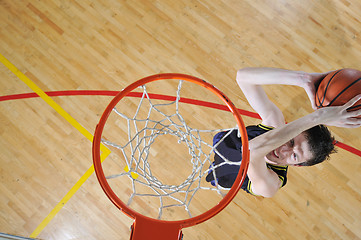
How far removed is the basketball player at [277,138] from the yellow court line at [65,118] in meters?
1.23

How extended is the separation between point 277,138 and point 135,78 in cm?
172

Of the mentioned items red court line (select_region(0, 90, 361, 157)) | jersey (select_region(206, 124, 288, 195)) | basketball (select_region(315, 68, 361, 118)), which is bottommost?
red court line (select_region(0, 90, 361, 157))

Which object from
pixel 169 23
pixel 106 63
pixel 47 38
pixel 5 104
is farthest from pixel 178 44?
pixel 5 104

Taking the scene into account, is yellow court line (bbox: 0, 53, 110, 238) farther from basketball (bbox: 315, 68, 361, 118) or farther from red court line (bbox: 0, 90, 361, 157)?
basketball (bbox: 315, 68, 361, 118)

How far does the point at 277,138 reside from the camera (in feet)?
5.03

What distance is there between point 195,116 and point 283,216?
3.75 ft

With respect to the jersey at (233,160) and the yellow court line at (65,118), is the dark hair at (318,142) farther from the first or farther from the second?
the yellow court line at (65,118)

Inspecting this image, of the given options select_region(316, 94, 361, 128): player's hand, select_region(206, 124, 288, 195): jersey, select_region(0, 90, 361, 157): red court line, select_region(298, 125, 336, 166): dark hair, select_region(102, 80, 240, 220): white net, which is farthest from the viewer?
select_region(0, 90, 361, 157): red court line

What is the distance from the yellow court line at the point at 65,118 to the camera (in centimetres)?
→ 258

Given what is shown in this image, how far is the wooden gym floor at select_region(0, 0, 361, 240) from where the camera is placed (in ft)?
8.55

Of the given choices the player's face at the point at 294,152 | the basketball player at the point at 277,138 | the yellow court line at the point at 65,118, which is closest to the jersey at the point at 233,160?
the basketball player at the point at 277,138

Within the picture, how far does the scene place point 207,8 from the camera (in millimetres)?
3133

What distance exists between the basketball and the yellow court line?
1815mm

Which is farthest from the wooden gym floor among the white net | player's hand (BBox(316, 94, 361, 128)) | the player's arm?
player's hand (BBox(316, 94, 361, 128))
